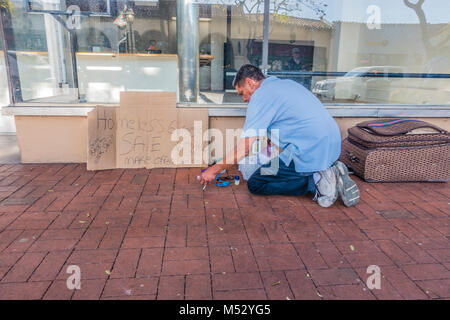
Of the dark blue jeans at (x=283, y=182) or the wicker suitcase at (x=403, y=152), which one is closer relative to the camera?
the dark blue jeans at (x=283, y=182)

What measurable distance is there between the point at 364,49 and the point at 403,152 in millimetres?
4831

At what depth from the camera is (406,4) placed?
661 centimetres

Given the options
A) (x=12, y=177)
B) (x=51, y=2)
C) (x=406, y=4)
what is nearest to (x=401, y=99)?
(x=406, y=4)

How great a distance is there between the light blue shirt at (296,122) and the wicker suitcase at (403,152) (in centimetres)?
73

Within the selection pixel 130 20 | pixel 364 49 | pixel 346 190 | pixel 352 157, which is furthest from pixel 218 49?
pixel 346 190

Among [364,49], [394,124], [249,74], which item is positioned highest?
[364,49]

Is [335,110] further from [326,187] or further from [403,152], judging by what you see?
[326,187]

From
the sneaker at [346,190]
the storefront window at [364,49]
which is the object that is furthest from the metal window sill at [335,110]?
the sneaker at [346,190]

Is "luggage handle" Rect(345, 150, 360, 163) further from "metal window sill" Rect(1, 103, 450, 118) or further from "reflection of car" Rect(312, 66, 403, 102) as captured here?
"reflection of car" Rect(312, 66, 403, 102)

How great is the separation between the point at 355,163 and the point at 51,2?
4207 mm

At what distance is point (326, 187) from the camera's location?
10.1ft

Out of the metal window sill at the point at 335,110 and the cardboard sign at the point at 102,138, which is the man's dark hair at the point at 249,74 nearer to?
the metal window sill at the point at 335,110

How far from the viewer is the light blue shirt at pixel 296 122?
296 centimetres
